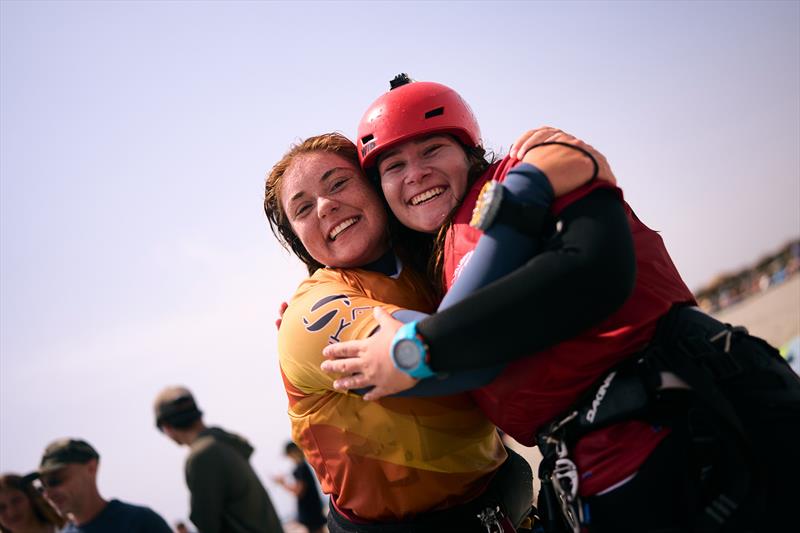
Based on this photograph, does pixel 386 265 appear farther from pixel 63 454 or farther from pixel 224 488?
pixel 63 454

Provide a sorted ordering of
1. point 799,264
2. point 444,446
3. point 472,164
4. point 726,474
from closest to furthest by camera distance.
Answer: point 726,474
point 444,446
point 472,164
point 799,264

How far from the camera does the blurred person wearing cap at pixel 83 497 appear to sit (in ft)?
15.1

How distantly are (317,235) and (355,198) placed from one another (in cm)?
31

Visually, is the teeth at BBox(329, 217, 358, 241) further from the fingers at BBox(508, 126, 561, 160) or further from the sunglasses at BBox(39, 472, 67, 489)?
the sunglasses at BBox(39, 472, 67, 489)

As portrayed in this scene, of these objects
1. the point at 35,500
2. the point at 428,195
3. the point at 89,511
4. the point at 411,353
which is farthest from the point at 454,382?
the point at 35,500

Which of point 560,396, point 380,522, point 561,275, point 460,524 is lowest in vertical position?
point 460,524

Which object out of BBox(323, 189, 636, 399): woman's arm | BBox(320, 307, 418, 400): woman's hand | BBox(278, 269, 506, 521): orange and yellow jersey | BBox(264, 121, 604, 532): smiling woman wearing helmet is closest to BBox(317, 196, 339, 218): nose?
BBox(264, 121, 604, 532): smiling woman wearing helmet

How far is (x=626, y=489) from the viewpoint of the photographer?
6.33ft

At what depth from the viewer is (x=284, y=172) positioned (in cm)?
328

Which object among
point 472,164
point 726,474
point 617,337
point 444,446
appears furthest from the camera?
point 472,164

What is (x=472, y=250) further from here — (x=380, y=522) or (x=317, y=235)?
(x=380, y=522)

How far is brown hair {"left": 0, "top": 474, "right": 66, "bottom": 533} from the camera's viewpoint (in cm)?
574

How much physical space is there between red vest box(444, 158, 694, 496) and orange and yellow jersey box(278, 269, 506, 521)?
0.41 m

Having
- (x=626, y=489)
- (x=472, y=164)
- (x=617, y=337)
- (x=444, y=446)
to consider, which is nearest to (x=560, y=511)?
(x=626, y=489)
